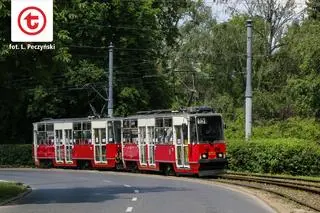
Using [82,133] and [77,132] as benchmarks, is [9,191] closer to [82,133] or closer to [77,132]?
[82,133]

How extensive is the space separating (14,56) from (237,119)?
3770 cm

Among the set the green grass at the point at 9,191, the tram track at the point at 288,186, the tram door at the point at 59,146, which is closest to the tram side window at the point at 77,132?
the tram door at the point at 59,146

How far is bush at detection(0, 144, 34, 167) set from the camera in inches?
2224

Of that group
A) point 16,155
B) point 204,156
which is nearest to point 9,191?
point 204,156

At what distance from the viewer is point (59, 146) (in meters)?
47.1

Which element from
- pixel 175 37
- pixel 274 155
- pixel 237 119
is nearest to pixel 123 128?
pixel 274 155

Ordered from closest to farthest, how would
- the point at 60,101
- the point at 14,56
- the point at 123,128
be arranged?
the point at 14,56 → the point at 123,128 → the point at 60,101

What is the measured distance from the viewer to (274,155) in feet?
115

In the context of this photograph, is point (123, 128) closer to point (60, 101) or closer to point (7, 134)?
point (60, 101)

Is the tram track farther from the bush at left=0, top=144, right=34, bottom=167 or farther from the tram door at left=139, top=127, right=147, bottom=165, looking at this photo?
the bush at left=0, top=144, right=34, bottom=167

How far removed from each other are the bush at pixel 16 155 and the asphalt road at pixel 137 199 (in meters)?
26.9

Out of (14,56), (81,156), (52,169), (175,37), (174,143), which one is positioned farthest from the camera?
(175,37)

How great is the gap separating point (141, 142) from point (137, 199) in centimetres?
1614

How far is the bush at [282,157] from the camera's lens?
34.5m
